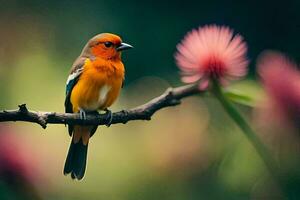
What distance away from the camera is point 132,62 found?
19.4 ft

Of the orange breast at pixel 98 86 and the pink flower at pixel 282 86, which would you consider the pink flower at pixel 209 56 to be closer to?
the pink flower at pixel 282 86

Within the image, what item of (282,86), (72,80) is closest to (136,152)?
(72,80)

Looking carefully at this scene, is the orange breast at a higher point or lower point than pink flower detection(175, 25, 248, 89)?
higher


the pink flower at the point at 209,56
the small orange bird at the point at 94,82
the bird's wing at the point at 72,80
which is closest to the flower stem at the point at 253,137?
the pink flower at the point at 209,56

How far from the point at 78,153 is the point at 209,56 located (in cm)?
110

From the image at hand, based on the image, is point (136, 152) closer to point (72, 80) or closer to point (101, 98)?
point (101, 98)

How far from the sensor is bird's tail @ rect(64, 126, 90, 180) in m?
2.37

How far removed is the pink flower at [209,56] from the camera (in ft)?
4.99

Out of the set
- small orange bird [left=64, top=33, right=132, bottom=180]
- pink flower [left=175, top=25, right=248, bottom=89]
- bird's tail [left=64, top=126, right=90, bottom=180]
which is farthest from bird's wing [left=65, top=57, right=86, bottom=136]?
pink flower [left=175, top=25, right=248, bottom=89]

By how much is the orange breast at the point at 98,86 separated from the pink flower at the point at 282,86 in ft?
3.01

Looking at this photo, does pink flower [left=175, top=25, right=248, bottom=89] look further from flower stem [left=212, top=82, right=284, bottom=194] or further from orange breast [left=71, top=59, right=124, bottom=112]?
orange breast [left=71, top=59, right=124, bottom=112]

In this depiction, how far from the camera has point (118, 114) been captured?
1.85 meters

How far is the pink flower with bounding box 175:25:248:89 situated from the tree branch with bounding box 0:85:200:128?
49 mm

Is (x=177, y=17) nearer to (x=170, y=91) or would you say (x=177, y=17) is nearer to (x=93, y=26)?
(x=93, y=26)
